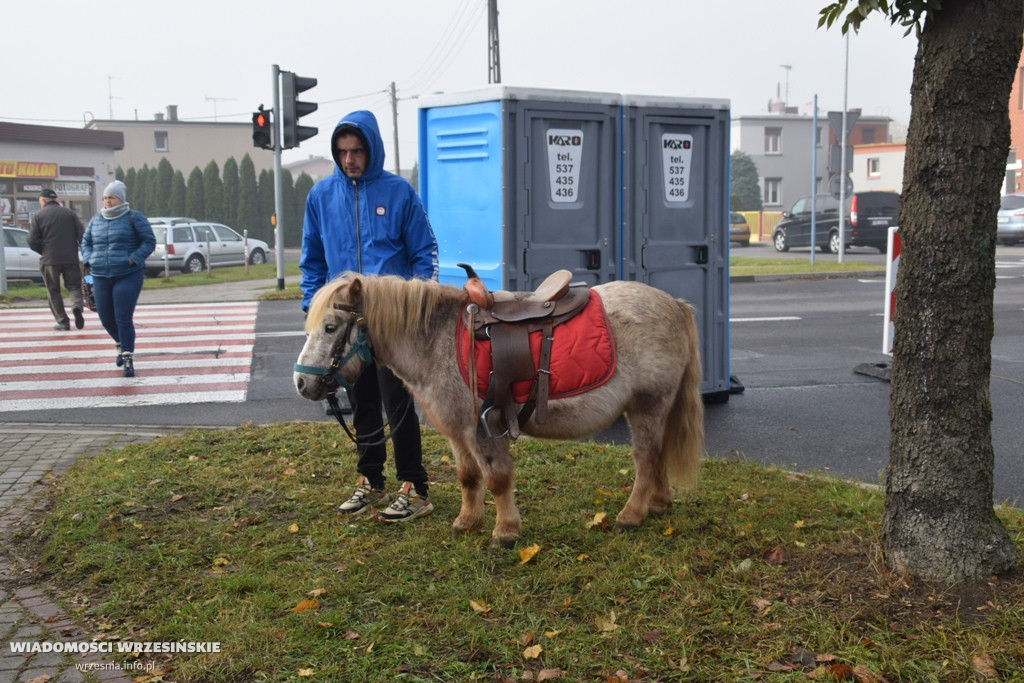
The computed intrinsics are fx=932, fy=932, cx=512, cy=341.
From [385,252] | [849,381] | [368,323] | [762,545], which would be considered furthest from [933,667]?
[849,381]

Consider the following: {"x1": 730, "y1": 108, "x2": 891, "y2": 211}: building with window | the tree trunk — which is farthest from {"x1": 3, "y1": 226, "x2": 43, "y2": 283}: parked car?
{"x1": 730, "y1": 108, "x2": 891, "y2": 211}: building with window

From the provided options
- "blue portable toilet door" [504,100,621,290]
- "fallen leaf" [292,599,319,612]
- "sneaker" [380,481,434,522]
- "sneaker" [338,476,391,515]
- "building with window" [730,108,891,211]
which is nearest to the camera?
"fallen leaf" [292,599,319,612]

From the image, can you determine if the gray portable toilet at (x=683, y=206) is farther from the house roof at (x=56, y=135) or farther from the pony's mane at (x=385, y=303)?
the house roof at (x=56, y=135)

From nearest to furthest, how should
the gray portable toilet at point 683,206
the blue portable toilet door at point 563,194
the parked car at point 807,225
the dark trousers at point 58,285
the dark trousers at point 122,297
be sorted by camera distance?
the blue portable toilet door at point 563,194, the gray portable toilet at point 683,206, the dark trousers at point 122,297, the dark trousers at point 58,285, the parked car at point 807,225

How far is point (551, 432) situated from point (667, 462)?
0.80m

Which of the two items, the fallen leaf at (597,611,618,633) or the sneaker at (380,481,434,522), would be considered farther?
the sneaker at (380,481,434,522)

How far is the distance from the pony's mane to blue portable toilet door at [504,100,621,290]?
9.92 ft

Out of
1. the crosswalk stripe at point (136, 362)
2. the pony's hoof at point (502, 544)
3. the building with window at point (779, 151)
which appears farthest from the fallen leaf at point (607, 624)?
the building with window at point (779, 151)

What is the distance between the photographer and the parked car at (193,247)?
84.9 ft

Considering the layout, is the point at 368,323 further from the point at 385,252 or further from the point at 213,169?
the point at 213,169

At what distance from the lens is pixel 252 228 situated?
4619cm

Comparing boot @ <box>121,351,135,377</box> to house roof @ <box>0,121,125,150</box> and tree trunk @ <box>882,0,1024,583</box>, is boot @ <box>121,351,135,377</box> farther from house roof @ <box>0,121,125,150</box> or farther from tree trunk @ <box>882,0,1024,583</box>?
house roof @ <box>0,121,125,150</box>

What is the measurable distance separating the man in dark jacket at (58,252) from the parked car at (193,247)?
32.6 feet

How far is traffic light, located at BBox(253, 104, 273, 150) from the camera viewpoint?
651 inches
